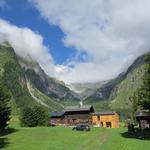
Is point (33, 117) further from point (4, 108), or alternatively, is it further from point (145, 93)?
point (145, 93)

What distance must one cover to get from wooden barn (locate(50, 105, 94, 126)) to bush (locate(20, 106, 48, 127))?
32.3 m

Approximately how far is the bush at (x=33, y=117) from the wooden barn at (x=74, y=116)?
32.3 meters

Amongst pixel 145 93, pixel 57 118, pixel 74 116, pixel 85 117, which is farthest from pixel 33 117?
pixel 145 93

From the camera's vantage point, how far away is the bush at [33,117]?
395 ft

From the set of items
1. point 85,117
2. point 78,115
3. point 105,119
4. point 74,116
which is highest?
point 78,115

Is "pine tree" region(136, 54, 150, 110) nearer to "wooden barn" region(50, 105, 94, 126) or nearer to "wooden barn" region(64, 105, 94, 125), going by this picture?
"wooden barn" region(50, 105, 94, 126)

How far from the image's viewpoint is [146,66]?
249 ft

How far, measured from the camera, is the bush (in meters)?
120

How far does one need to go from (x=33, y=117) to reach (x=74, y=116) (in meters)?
38.0

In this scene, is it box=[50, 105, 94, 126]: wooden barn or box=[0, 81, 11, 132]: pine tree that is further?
box=[50, 105, 94, 126]: wooden barn

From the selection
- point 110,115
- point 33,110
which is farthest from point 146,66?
point 110,115

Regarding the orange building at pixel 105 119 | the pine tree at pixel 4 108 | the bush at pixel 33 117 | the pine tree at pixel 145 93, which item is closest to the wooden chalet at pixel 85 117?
the orange building at pixel 105 119

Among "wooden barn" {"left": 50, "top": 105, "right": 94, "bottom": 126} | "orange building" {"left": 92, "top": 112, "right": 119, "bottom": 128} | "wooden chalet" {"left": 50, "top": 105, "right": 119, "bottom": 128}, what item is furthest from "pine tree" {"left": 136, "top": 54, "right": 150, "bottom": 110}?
"wooden barn" {"left": 50, "top": 105, "right": 94, "bottom": 126}

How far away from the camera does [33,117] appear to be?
122438mm
